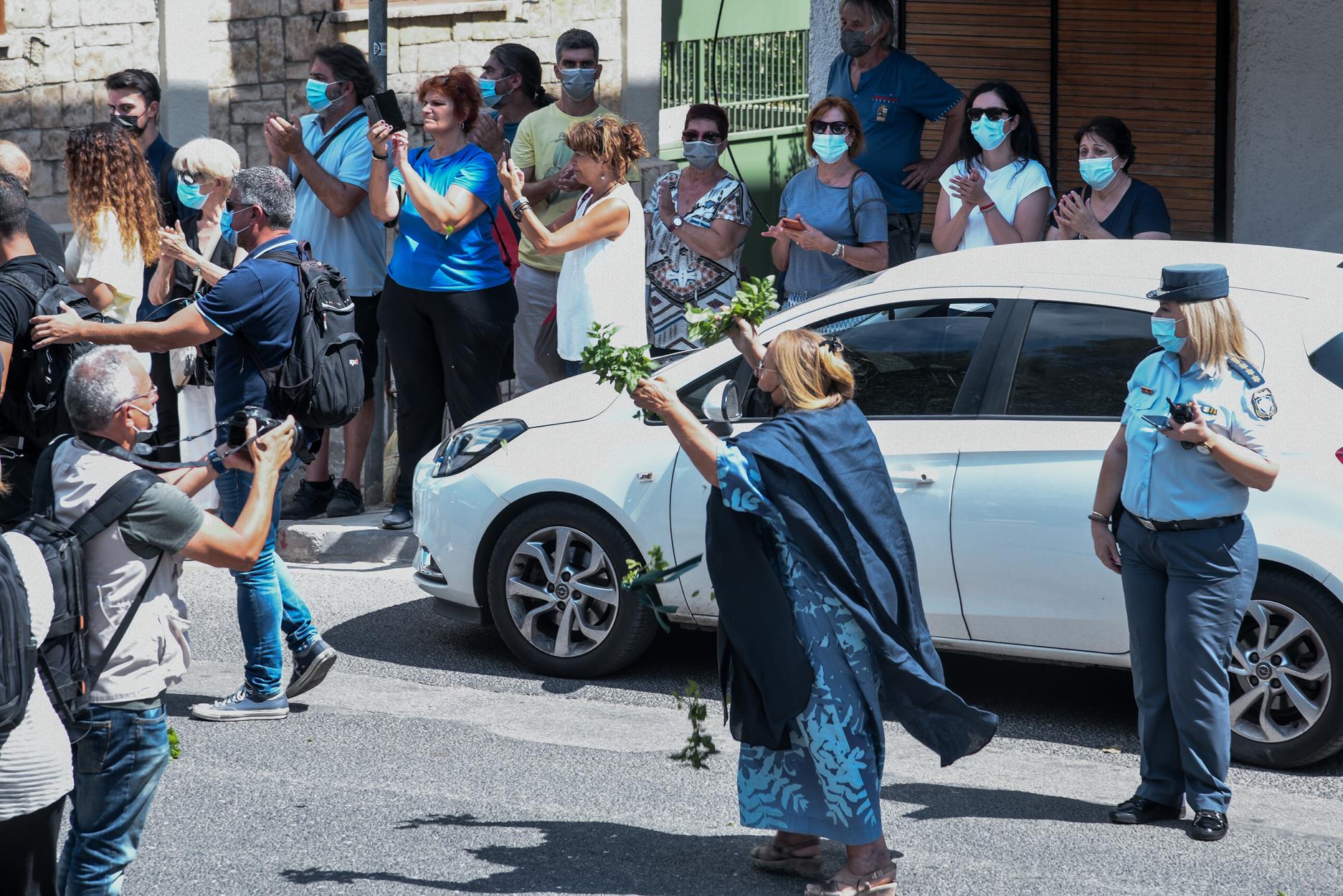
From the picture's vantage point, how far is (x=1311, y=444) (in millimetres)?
5828

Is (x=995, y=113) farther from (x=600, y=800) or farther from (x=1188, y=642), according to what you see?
(x=600, y=800)

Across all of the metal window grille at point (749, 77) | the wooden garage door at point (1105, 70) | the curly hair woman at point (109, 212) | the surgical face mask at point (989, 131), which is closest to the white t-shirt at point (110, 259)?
the curly hair woman at point (109, 212)

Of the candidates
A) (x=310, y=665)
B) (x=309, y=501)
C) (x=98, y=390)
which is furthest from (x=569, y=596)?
(x=309, y=501)

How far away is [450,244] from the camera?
9.10 metres

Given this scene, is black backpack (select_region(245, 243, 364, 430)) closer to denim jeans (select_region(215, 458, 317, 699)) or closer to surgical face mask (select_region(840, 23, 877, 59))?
denim jeans (select_region(215, 458, 317, 699))

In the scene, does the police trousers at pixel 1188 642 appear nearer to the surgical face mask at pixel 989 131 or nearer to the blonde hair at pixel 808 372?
the blonde hair at pixel 808 372

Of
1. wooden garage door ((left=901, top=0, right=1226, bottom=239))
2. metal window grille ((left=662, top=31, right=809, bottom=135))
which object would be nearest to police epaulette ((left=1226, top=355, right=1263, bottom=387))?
wooden garage door ((left=901, top=0, right=1226, bottom=239))

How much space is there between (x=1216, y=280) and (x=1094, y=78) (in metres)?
7.24

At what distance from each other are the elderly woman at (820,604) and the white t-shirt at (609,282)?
3.30 m

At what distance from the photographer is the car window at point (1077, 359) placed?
622cm

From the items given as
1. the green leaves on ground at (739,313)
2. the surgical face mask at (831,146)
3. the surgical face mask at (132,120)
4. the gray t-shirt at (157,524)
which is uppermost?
the surgical face mask at (132,120)

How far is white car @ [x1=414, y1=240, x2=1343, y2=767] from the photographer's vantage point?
19.4ft

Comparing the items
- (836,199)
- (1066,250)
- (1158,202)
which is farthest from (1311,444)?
(836,199)

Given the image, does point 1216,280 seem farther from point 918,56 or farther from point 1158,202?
point 918,56
